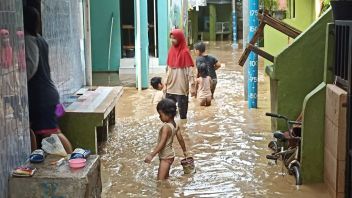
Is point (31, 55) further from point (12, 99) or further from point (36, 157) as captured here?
point (36, 157)

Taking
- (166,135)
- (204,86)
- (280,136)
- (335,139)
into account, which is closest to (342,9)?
(335,139)

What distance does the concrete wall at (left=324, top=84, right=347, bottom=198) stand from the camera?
5.09m

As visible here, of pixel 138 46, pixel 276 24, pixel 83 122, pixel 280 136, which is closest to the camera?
pixel 280 136

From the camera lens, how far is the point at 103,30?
49.8ft

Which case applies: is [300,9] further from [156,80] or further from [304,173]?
[304,173]

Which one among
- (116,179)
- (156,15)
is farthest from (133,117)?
(156,15)

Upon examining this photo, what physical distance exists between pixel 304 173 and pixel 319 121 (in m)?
0.59

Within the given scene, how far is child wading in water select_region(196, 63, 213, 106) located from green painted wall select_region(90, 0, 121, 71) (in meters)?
5.07

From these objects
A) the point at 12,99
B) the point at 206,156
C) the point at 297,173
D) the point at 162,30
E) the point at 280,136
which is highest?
the point at 162,30

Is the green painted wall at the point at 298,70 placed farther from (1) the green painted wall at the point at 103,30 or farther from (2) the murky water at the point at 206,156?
(1) the green painted wall at the point at 103,30

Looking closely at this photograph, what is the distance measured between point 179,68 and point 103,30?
21.7 ft

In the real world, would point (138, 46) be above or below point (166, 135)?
above

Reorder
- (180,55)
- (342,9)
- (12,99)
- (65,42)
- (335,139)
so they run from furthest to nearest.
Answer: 1. (180,55)
2. (65,42)
3. (335,139)
4. (342,9)
5. (12,99)

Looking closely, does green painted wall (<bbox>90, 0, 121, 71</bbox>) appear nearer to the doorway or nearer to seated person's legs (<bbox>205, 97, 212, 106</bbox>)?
the doorway
